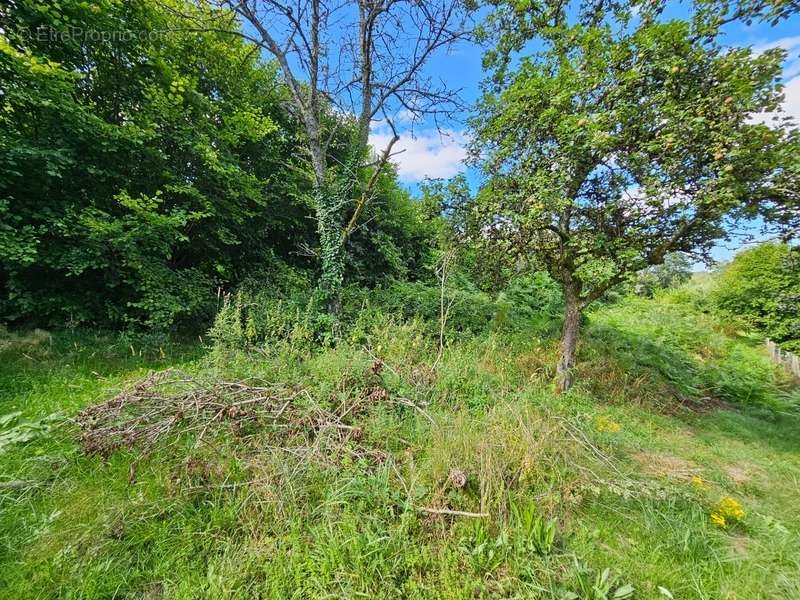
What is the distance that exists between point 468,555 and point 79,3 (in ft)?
26.2

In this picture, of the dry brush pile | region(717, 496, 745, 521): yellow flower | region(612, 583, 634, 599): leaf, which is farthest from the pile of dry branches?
region(717, 496, 745, 521): yellow flower

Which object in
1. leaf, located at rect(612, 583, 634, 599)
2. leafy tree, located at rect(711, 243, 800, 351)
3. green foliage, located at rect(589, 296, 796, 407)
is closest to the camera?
leaf, located at rect(612, 583, 634, 599)

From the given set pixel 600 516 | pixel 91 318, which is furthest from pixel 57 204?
pixel 600 516

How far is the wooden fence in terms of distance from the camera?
726cm

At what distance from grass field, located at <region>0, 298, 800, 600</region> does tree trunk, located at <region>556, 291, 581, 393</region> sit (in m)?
1.19

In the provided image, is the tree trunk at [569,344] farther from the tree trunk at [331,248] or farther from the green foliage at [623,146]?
the tree trunk at [331,248]

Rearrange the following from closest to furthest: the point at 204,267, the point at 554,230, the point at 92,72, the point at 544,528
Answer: the point at 544,528
the point at 554,230
the point at 92,72
the point at 204,267

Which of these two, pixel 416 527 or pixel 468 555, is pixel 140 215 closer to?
pixel 416 527

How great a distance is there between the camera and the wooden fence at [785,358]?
7257 mm

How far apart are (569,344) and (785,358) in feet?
26.1

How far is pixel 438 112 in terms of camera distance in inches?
278

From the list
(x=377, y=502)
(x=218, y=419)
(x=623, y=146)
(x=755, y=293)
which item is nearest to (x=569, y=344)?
(x=623, y=146)

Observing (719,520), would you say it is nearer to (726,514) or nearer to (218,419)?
(726,514)

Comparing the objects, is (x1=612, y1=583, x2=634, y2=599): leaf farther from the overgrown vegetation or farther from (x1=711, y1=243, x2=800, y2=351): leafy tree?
(x1=711, y1=243, x2=800, y2=351): leafy tree
